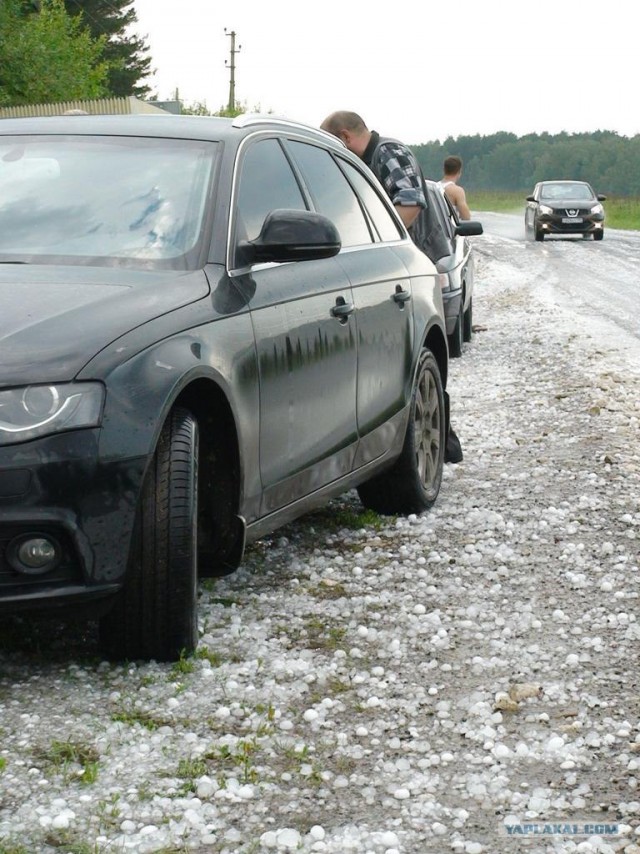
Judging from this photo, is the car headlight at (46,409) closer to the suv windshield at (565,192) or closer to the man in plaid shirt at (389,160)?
the man in plaid shirt at (389,160)

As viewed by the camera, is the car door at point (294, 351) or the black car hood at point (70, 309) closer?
the black car hood at point (70, 309)

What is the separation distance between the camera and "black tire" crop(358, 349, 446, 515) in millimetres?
6656

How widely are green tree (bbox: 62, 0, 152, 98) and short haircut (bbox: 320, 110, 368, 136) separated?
56.4 m

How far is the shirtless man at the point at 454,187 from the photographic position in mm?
15897

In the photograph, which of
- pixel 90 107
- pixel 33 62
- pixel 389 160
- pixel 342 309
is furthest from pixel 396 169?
pixel 33 62

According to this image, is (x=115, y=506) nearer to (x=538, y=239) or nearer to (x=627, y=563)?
(x=627, y=563)

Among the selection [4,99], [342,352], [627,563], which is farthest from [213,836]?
[4,99]

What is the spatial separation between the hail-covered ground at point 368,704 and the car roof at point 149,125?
1693 mm

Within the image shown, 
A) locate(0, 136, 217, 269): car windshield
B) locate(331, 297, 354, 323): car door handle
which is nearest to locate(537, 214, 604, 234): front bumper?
locate(331, 297, 354, 323): car door handle

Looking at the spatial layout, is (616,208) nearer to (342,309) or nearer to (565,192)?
(565,192)

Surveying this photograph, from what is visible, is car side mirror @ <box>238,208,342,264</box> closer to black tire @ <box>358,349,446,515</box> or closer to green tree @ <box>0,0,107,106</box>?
black tire @ <box>358,349,446,515</box>

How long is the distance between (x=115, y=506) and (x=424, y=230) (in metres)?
7.88

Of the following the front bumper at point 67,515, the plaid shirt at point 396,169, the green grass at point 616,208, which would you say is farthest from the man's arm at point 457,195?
the green grass at point 616,208

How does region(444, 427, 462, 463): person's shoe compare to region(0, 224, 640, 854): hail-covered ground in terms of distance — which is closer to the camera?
region(0, 224, 640, 854): hail-covered ground
